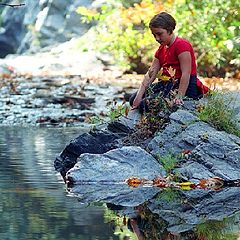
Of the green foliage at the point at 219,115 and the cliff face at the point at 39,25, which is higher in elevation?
the green foliage at the point at 219,115

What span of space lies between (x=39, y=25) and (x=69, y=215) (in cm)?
2989

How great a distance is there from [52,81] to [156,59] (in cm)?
1377

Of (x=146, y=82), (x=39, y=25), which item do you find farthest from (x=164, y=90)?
(x=39, y=25)

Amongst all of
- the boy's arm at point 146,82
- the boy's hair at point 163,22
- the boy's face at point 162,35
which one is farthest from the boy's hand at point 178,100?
the boy's hair at point 163,22

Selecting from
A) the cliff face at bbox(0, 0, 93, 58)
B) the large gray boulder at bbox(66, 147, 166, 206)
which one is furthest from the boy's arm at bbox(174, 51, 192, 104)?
the cliff face at bbox(0, 0, 93, 58)

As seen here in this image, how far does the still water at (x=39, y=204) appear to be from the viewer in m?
5.10

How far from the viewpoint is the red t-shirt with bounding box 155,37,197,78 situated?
28.3ft

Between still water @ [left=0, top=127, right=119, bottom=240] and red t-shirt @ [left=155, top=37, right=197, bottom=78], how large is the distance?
1.48 metres

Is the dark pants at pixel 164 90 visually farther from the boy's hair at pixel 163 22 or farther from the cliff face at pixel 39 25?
the cliff face at pixel 39 25

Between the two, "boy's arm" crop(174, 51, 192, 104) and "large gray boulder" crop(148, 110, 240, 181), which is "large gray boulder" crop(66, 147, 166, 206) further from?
"boy's arm" crop(174, 51, 192, 104)

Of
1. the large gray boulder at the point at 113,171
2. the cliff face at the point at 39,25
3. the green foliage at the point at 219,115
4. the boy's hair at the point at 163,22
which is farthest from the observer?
the cliff face at the point at 39,25

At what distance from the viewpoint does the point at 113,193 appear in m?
6.80

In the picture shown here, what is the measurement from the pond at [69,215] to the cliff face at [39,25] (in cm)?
2618

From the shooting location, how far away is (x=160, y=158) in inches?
301
